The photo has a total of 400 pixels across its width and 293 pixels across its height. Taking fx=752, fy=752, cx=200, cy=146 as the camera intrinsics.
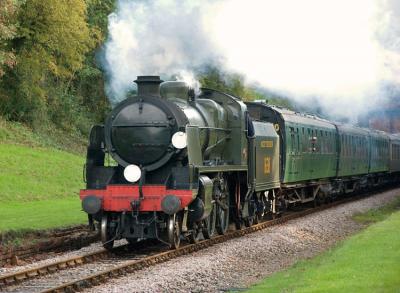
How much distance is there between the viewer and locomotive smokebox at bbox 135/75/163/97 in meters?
14.6

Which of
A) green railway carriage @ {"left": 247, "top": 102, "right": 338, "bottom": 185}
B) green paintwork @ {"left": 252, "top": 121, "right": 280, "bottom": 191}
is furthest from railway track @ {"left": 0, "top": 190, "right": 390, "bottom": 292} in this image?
green railway carriage @ {"left": 247, "top": 102, "right": 338, "bottom": 185}

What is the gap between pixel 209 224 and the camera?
16.0 meters

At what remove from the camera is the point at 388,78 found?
102ft

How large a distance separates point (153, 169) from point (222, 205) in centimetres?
257

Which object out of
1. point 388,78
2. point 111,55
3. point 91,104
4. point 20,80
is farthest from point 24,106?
point 111,55

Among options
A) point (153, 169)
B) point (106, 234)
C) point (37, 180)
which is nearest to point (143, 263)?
point (106, 234)

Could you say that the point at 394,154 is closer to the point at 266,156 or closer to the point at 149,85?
the point at 266,156

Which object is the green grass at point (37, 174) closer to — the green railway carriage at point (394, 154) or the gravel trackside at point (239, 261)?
the gravel trackside at point (239, 261)

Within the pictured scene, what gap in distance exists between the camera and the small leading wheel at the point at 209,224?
15.8 m

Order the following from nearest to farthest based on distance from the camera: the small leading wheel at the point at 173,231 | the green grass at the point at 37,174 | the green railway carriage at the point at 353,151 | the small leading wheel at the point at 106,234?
1. the small leading wheel at the point at 173,231
2. the small leading wheel at the point at 106,234
3. the green grass at the point at 37,174
4. the green railway carriage at the point at 353,151

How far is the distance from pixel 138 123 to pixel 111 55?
166 inches

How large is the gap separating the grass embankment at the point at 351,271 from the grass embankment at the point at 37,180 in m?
7.69

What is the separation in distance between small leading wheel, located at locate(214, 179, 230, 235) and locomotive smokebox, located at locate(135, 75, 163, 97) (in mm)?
2607

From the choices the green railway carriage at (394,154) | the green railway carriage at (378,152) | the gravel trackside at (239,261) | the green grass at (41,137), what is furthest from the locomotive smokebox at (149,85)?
the green railway carriage at (394,154)
